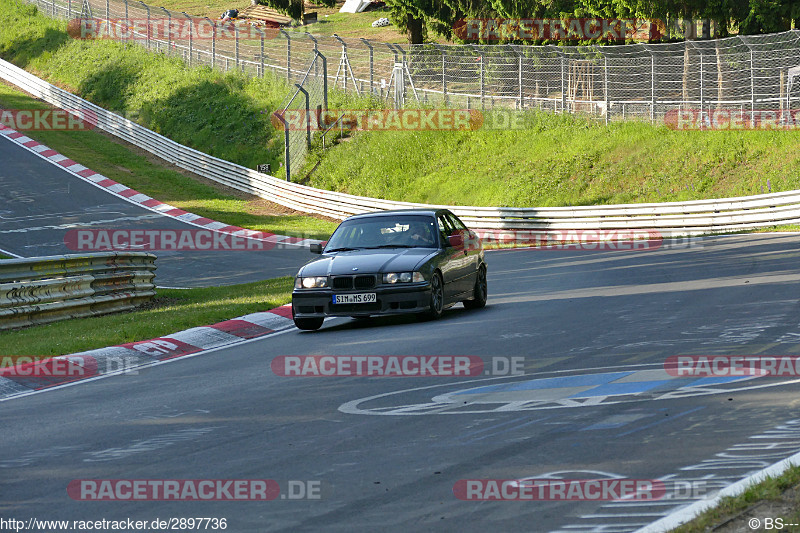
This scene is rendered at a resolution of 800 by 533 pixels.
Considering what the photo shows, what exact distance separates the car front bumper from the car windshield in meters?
1.18

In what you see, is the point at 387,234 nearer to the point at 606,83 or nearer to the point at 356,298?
the point at 356,298

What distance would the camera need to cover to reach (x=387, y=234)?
44.4 ft

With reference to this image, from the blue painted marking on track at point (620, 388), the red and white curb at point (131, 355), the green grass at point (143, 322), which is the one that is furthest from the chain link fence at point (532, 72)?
the blue painted marking on track at point (620, 388)

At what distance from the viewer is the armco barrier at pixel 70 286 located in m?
14.0

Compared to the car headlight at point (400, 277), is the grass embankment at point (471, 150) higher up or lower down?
higher up

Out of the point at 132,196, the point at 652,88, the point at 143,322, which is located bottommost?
the point at 143,322

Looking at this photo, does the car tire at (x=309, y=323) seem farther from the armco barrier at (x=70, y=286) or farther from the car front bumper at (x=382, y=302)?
the armco barrier at (x=70, y=286)

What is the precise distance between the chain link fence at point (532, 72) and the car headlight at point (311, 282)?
2097 cm

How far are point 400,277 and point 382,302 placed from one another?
370 millimetres

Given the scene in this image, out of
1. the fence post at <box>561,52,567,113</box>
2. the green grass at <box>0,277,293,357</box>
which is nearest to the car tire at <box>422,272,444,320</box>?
the green grass at <box>0,277,293,357</box>

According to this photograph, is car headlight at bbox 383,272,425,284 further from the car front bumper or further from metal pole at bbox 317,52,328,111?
metal pole at bbox 317,52,328,111

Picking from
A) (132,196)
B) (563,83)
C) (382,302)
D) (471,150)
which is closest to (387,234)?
(382,302)

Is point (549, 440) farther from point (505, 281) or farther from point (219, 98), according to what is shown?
point (219, 98)

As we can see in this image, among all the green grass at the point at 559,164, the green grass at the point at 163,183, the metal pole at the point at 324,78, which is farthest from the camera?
the metal pole at the point at 324,78
